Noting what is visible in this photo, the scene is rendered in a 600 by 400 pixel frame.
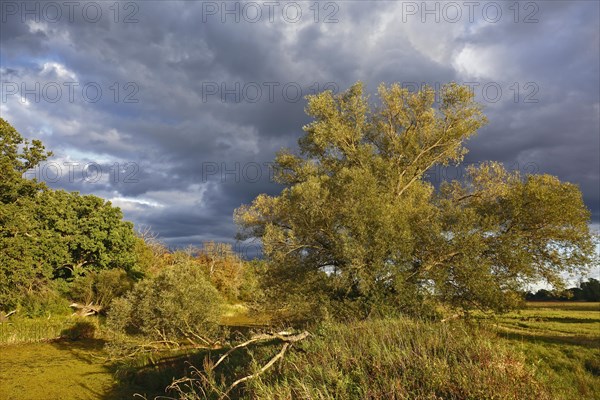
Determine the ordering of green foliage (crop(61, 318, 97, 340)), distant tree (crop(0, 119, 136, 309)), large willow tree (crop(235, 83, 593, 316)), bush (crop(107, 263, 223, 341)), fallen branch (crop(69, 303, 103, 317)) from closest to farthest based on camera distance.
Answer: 1. large willow tree (crop(235, 83, 593, 316))
2. bush (crop(107, 263, 223, 341))
3. distant tree (crop(0, 119, 136, 309))
4. green foliage (crop(61, 318, 97, 340))
5. fallen branch (crop(69, 303, 103, 317))

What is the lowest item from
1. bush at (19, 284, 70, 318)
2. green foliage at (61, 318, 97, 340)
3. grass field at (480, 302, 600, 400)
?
green foliage at (61, 318, 97, 340)

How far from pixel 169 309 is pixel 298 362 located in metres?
17.6

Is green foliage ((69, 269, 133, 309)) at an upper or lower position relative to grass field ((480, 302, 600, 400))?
upper

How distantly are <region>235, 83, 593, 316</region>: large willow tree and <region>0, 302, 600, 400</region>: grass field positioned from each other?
8.88 feet

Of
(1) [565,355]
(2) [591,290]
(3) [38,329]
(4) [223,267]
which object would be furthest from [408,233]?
(2) [591,290]

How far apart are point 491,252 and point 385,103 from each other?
1072 cm

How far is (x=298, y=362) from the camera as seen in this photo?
970 centimetres

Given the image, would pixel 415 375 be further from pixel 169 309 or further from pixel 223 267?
pixel 223 267

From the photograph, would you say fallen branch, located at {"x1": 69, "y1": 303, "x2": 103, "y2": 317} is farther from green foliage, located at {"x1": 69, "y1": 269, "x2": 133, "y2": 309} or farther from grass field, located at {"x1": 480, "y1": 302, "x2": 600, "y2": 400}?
grass field, located at {"x1": 480, "y1": 302, "x2": 600, "y2": 400}

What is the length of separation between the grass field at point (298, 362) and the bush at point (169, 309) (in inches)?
85.3

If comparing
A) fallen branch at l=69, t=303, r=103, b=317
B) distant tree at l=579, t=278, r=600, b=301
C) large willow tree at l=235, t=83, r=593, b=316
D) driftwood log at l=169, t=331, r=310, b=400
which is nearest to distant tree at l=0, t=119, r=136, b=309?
fallen branch at l=69, t=303, r=103, b=317

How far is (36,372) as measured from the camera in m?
22.4

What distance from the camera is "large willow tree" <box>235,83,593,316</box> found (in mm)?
17609

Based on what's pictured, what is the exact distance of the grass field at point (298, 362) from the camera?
955 cm
